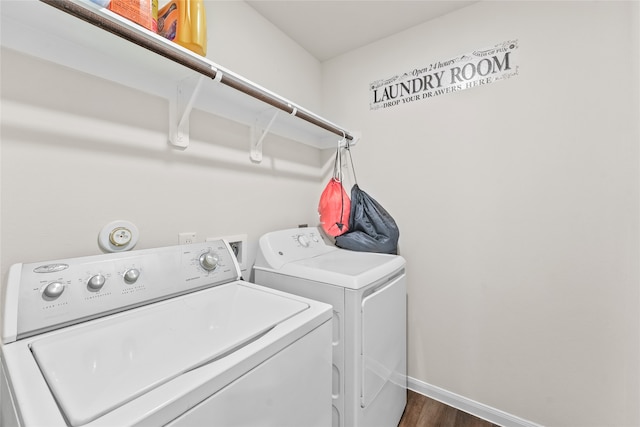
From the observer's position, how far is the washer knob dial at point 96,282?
0.92 metres

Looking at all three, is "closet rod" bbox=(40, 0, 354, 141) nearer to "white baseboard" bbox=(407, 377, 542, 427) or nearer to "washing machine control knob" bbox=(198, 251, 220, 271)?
"washing machine control knob" bbox=(198, 251, 220, 271)

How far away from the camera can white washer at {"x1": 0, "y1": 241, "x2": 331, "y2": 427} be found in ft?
1.86

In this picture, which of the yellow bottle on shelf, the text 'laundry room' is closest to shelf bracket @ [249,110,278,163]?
the text 'laundry room'

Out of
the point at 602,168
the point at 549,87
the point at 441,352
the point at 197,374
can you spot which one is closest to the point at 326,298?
the point at 197,374

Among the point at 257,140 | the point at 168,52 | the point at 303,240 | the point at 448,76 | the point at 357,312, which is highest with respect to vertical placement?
the point at 448,76

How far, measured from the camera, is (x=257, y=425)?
0.74 metres

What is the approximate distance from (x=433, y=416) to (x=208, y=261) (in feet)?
5.46

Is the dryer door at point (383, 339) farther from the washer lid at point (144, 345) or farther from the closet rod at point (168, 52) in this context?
the closet rod at point (168, 52)

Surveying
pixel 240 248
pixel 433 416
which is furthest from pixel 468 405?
pixel 240 248

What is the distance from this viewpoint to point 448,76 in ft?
5.86

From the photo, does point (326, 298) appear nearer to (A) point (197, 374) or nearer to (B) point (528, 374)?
(A) point (197, 374)

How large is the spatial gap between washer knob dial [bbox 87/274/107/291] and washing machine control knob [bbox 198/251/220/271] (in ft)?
1.19

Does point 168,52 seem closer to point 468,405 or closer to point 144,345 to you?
point 144,345

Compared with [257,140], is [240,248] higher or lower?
lower
